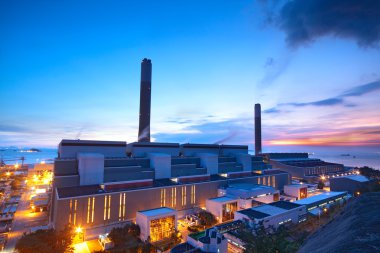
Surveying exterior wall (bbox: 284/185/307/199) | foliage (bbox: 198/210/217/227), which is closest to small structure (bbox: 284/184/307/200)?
exterior wall (bbox: 284/185/307/199)

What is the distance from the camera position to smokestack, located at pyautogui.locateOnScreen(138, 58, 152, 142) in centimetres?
7131

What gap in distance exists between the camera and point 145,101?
239 feet

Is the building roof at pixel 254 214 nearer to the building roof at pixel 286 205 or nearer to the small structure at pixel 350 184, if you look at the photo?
the building roof at pixel 286 205

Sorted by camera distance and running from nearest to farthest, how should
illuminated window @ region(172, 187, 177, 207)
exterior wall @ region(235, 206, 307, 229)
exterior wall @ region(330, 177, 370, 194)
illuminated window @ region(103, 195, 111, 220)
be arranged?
exterior wall @ region(235, 206, 307, 229) → illuminated window @ region(103, 195, 111, 220) → illuminated window @ region(172, 187, 177, 207) → exterior wall @ region(330, 177, 370, 194)

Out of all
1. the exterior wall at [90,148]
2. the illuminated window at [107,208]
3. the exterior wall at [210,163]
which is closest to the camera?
the illuminated window at [107,208]

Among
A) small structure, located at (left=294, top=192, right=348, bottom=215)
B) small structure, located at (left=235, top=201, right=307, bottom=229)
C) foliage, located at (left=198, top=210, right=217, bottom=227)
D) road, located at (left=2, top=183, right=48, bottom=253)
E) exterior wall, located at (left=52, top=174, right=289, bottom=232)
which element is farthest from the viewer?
small structure, located at (left=294, top=192, right=348, bottom=215)

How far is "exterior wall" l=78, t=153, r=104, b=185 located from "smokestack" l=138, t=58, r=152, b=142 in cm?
2593

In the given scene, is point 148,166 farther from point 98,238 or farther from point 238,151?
point 238,151

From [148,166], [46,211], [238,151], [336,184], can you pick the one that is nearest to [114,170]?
[148,166]

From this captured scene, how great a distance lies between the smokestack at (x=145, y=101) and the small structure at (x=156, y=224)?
35.0 metres

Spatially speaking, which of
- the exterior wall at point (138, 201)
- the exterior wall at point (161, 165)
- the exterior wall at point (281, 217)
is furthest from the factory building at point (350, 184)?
the exterior wall at point (161, 165)

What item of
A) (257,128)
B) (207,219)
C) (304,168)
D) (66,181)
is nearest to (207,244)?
(207,219)

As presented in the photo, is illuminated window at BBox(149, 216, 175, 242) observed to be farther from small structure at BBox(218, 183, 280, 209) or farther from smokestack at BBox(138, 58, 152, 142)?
smokestack at BBox(138, 58, 152, 142)

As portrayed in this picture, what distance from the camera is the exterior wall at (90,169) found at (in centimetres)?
4381
